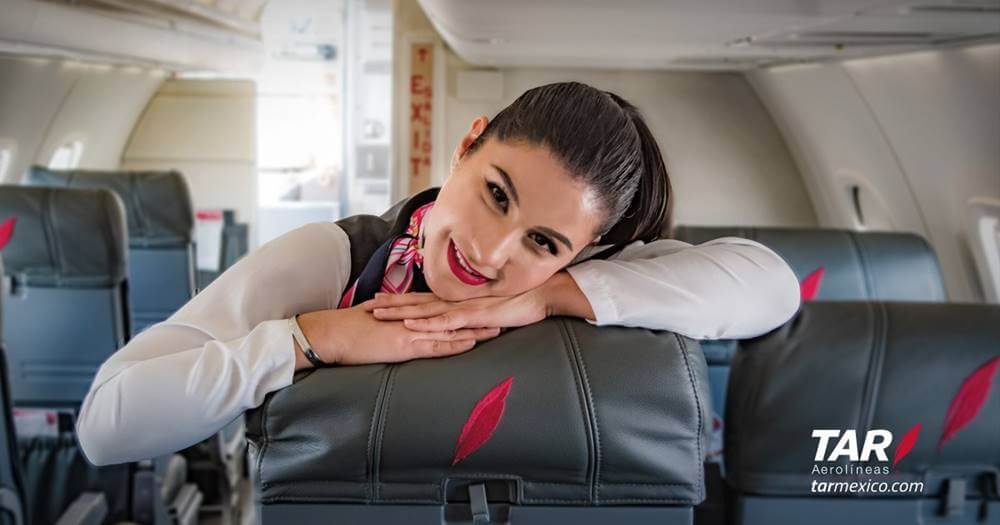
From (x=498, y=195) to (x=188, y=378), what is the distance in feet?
1.67

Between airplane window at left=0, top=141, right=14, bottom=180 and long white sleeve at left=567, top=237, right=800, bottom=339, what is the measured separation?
170 inches

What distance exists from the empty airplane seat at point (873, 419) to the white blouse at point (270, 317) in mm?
101

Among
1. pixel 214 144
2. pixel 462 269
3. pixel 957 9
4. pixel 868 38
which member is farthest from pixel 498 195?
pixel 214 144

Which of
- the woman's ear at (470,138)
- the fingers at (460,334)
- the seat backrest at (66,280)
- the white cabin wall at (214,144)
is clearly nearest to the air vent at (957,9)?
the woman's ear at (470,138)

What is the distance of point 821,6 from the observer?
6.85ft

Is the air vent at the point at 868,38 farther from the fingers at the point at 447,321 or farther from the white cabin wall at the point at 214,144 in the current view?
the white cabin wall at the point at 214,144

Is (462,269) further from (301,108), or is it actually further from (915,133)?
(301,108)

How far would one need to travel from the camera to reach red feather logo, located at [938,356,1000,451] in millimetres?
1303

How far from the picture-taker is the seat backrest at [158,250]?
14.4 ft

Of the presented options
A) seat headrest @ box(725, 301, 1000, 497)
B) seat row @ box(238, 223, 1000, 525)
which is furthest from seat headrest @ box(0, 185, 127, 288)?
seat headrest @ box(725, 301, 1000, 497)

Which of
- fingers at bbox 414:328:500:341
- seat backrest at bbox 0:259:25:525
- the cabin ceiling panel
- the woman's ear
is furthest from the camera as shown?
seat backrest at bbox 0:259:25:525

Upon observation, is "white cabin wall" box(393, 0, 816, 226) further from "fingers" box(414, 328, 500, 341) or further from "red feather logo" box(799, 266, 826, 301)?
"fingers" box(414, 328, 500, 341)

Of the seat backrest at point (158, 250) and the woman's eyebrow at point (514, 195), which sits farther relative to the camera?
the seat backrest at point (158, 250)

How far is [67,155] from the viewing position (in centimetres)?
557
